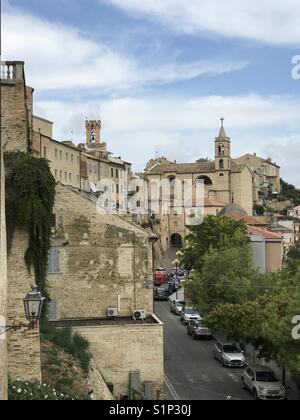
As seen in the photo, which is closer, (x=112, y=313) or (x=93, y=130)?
(x=112, y=313)

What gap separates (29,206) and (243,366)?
65.5 ft

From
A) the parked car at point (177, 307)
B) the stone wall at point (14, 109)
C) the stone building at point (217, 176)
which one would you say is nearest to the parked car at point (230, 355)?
the parked car at point (177, 307)

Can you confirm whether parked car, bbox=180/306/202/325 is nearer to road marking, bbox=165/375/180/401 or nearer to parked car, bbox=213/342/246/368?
parked car, bbox=213/342/246/368

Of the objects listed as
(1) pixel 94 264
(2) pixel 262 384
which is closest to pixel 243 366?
(2) pixel 262 384

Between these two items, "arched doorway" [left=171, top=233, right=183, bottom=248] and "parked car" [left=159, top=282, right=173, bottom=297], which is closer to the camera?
"parked car" [left=159, top=282, right=173, bottom=297]

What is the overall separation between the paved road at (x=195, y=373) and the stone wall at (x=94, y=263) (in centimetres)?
391

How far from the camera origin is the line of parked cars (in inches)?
1086

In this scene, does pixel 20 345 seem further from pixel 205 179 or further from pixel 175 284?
pixel 205 179

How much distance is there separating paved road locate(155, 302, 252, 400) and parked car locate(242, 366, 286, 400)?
0.47 meters

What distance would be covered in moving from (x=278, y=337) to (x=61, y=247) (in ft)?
34.3

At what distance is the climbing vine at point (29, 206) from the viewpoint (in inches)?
717

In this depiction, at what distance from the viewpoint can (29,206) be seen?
1850 centimetres

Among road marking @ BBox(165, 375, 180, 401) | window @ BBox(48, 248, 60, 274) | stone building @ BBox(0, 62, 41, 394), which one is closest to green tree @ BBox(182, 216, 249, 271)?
road marking @ BBox(165, 375, 180, 401)

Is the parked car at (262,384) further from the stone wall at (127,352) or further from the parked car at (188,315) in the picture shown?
the parked car at (188,315)
